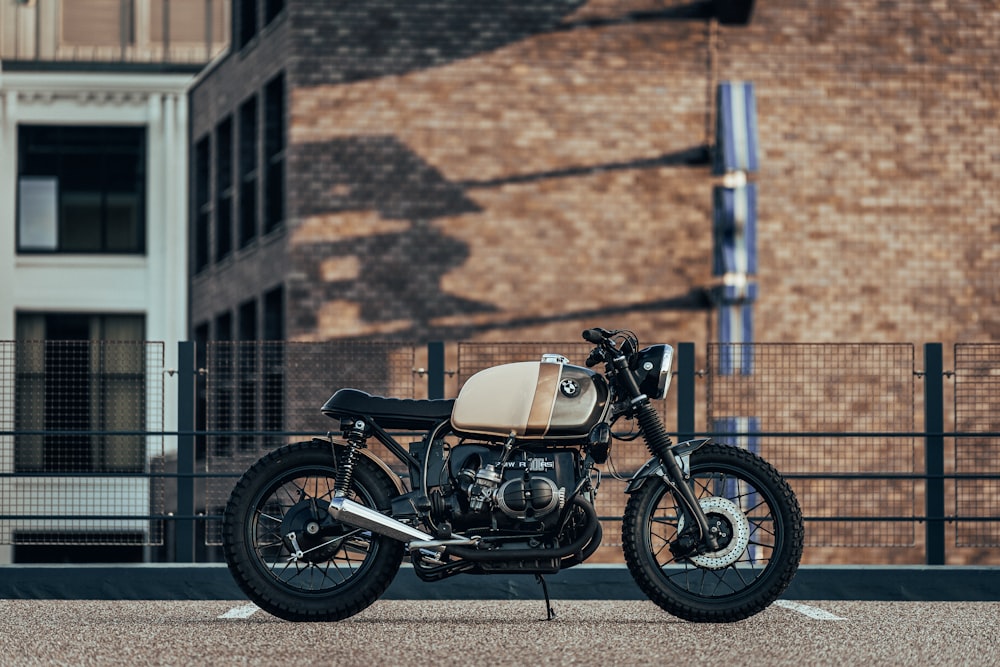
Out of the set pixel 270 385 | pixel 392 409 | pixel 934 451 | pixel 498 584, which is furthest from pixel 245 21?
pixel 392 409

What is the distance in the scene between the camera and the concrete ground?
292 inches

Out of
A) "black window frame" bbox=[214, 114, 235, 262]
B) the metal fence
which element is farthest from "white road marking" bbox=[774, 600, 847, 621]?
"black window frame" bbox=[214, 114, 235, 262]

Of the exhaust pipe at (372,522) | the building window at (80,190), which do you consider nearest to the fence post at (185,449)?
the exhaust pipe at (372,522)

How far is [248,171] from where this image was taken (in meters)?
25.9

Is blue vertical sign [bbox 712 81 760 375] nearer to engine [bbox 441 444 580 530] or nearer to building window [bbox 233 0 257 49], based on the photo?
building window [bbox 233 0 257 49]

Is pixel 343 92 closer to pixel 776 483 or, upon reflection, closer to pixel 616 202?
pixel 616 202

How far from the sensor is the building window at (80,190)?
32156 millimetres

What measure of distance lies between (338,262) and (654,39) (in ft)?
15.1

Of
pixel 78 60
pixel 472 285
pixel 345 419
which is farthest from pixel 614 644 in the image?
pixel 78 60

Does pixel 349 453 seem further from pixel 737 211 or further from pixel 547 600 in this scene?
pixel 737 211

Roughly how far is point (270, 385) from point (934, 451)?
4.83 meters

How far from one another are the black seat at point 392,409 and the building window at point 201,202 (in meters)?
20.8

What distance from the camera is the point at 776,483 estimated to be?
27.8 feet

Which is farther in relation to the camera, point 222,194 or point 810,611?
point 222,194
